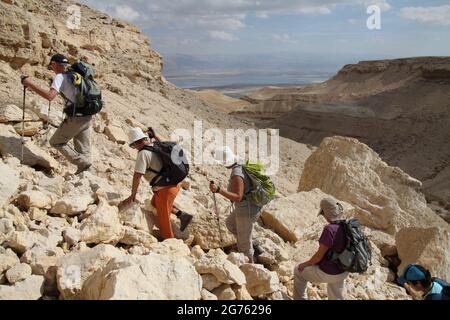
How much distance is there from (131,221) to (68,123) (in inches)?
71.3

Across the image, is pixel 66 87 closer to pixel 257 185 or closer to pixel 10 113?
pixel 10 113

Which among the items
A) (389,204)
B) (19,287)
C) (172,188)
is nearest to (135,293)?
(19,287)

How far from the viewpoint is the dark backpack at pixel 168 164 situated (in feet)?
17.1

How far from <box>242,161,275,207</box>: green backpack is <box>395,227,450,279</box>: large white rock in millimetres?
A: 3027

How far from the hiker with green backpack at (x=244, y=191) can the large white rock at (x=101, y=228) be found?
115cm

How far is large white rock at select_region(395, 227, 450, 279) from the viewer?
6949 millimetres

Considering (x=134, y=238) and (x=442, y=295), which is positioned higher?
(x=134, y=238)

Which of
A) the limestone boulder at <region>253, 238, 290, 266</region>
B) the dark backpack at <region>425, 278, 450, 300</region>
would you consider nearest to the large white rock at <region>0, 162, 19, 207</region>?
the limestone boulder at <region>253, 238, 290, 266</region>

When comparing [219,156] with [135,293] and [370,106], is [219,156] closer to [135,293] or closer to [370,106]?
[135,293]

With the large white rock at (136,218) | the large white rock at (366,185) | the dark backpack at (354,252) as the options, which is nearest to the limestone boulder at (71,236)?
the large white rock at (136,218)

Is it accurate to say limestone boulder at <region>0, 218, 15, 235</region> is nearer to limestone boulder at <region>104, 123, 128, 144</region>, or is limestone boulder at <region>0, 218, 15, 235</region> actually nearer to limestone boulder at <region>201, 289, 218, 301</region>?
limestone boulder at <region>201, 289, 218, 301</region>

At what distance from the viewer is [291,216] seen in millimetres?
6953

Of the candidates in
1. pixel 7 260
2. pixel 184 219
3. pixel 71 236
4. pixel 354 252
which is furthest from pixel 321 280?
pixel 7 260

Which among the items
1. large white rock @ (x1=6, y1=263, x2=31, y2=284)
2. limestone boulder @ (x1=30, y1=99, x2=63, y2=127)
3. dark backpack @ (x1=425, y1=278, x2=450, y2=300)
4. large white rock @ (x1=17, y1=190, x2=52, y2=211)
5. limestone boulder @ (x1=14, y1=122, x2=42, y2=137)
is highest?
limestone boulder @ (x1=30, y1=99, x2=63, y2=127)
